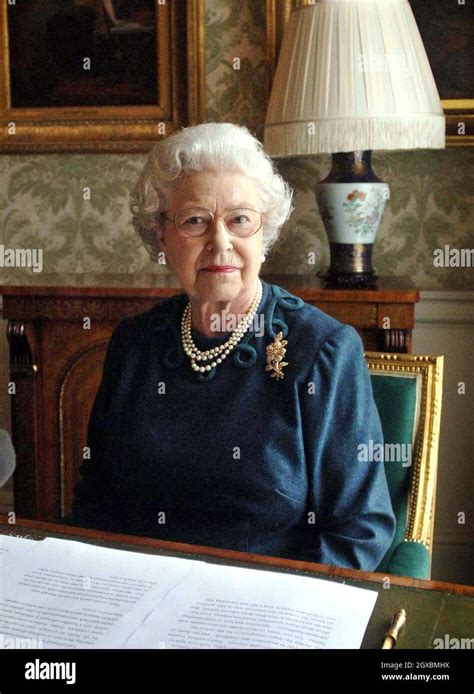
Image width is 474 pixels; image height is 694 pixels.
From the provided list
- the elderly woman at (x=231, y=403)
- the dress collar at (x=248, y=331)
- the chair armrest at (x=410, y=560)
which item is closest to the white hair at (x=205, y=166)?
the elderly woman at (x=231, y=403)

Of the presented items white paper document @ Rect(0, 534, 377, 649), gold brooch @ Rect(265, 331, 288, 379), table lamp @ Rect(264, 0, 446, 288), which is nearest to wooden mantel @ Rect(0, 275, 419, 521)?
table lamp @ Rect(264, 0, 446, 288)

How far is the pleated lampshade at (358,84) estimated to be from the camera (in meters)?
2.33

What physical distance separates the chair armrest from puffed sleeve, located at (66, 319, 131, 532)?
54 centimetres

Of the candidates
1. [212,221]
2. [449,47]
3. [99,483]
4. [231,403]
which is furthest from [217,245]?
[449,47]

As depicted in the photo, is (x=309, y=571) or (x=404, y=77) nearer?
(x=309, y=571)

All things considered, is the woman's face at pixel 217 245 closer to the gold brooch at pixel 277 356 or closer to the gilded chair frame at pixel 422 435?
the gold brooch at pixel 277 356

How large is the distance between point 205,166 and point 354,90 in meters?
0.83

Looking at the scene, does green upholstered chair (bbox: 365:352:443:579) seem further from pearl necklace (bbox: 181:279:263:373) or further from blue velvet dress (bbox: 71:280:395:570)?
pearl necklace (bbox: 181:279:263:373)

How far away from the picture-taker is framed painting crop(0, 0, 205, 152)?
2916 millimetres
